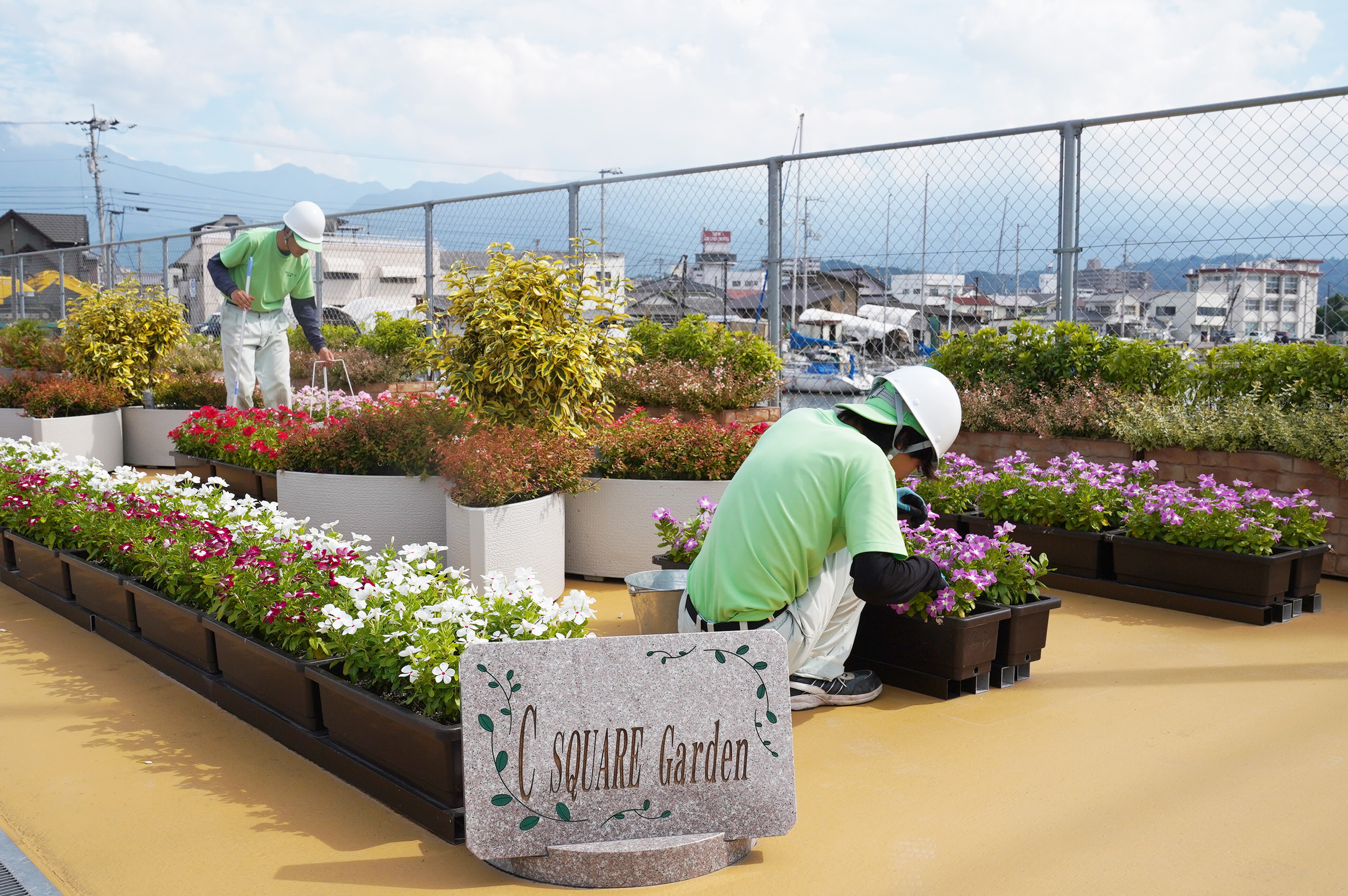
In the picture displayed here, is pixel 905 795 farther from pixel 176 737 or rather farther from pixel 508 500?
pixel 508 500

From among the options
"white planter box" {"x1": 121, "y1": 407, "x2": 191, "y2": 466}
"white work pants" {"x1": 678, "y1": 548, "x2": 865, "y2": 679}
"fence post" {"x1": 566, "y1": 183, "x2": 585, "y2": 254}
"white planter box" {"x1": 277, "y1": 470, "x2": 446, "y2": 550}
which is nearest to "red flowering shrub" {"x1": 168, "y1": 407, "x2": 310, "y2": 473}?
"white planter box" {"x1": 277, "y1": 470, "x2": 446, "y2": 550}

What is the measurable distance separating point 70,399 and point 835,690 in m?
9.13

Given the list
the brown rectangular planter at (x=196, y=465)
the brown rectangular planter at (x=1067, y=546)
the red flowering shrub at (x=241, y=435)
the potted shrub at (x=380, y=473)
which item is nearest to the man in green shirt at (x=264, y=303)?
the red flowering shrub at (x=241, y=435)

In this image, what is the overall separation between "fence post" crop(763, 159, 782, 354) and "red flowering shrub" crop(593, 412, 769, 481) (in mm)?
2935

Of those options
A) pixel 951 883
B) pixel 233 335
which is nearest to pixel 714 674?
pixel 951 883

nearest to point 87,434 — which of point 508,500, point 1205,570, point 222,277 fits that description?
point 222,277

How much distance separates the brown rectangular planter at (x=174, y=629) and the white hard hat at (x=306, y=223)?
14.1 feet

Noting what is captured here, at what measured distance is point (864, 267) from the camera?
27.6 ft

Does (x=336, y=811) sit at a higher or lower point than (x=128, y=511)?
lower

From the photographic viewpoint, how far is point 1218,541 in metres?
5.31

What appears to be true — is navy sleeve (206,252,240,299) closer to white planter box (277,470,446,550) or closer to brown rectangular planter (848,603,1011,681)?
white planter box (277,470,446,550)

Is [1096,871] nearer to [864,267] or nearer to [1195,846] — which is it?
[1195,846]

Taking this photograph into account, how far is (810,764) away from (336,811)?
1550mm

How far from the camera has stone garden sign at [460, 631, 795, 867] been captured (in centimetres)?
275
